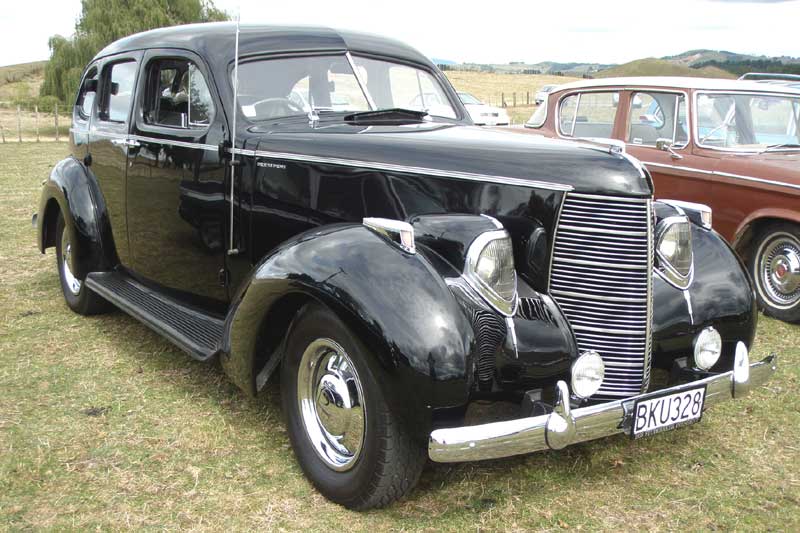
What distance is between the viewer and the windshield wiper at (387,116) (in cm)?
382

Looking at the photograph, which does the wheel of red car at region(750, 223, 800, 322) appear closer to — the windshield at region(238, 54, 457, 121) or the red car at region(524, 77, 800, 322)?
the red car at region(524, 77, 800, 322)

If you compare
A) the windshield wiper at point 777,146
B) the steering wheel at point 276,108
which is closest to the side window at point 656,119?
the windshield wiper at point 777,146

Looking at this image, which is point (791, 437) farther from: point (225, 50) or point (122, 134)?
point (122, 134)

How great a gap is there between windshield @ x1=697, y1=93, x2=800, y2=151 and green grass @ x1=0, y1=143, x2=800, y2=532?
2508mm

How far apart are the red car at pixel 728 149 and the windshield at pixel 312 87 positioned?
8.93ft

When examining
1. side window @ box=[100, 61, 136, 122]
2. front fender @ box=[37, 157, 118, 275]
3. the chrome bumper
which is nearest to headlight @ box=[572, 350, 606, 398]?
the chrome bumper

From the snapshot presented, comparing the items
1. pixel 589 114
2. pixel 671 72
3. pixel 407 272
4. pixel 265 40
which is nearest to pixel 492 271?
pixel 407 272

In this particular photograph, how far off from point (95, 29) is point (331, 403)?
101 feet

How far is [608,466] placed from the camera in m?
3.25

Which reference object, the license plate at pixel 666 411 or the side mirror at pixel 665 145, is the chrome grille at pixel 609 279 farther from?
the side mirror at pixel 665 145

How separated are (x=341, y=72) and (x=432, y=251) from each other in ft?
5.25

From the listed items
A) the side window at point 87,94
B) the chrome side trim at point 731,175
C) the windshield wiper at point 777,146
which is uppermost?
the side window at point 87,94

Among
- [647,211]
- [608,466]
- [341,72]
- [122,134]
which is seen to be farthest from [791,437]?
[122,134]

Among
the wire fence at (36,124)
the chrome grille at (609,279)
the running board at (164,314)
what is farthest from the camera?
the wire fence at (36,124)
